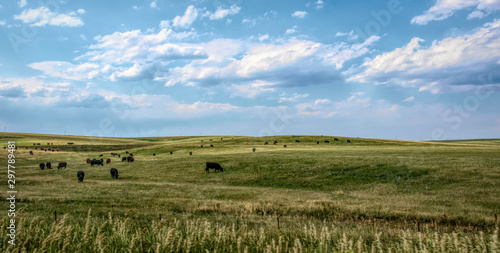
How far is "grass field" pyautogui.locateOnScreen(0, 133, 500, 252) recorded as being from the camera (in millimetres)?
6613

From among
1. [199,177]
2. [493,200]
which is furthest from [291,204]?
[199,177]

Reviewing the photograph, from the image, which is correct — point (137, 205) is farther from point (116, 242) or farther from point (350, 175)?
point (350, 175)

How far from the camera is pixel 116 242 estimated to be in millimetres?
6676

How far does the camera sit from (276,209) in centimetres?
1806

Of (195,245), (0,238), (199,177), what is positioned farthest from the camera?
(199,177)

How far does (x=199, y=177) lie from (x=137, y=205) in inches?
755

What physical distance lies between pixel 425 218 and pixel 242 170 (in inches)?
1035

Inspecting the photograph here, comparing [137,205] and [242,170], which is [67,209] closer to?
[137,205]

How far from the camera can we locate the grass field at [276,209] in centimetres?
661

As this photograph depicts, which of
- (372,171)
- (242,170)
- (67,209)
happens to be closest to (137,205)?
(67,209)

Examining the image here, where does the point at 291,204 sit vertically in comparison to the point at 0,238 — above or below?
below

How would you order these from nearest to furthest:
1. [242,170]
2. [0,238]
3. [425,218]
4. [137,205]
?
[0,238], [425,218], [137,205], [242,170]

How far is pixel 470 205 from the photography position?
1964cm

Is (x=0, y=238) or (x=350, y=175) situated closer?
(x=0, y=238)
